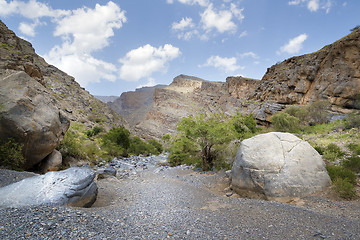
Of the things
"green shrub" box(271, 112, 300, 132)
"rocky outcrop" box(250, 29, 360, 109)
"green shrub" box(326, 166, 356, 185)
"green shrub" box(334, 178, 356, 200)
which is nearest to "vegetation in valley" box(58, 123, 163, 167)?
"green shrub" box(334, 178, 356, 200)

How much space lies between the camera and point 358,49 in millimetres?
28016

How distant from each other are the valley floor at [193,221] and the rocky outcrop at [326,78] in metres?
31.7

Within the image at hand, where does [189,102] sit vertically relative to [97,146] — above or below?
above

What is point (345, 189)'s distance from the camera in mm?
6059

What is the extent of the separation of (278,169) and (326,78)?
114 ft

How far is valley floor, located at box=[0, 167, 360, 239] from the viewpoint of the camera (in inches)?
135

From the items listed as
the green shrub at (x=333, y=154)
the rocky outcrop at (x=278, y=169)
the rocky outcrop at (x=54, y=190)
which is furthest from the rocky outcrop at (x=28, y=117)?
the green shrub at (x=333, y=154)

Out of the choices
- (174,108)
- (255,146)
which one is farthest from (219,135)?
(174,108)

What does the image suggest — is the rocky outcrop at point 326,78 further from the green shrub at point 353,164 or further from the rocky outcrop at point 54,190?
the rocky outcrop at point 54,190

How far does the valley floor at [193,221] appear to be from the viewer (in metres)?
3.42

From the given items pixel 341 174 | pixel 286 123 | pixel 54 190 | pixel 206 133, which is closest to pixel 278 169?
pixel 341 174

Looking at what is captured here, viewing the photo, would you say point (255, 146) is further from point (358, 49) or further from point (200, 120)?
point (358, 49)

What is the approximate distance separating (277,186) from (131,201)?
17.5ft

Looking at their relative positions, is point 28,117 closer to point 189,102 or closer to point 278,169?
point 278,169
